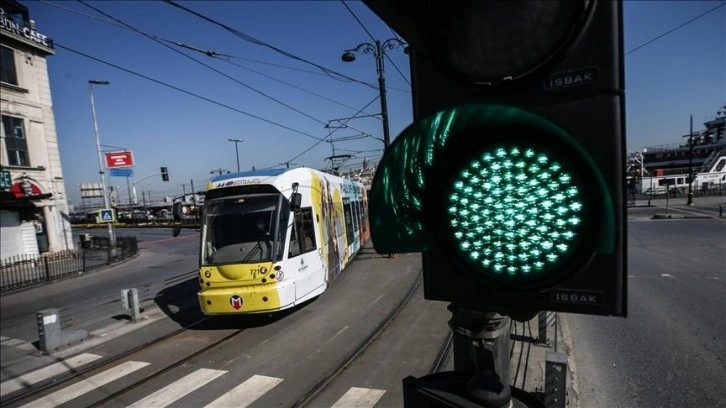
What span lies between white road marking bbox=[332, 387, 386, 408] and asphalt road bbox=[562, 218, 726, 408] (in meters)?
2.79

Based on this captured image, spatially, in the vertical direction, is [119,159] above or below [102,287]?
above

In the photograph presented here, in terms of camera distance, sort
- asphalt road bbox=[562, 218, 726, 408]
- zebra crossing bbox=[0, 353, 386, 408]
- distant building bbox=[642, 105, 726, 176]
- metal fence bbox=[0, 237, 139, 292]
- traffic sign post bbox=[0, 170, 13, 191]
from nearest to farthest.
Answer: traffic sign post bbox=[0, 170, 13, 191], asphalt road bbox=[562, 218, 726, 408], zebra crossing bbox=[0, 353, 386, 408], metal fence bbox=[0, 237, 139, 292], distant building bbox=[642, 105, 726, 176]

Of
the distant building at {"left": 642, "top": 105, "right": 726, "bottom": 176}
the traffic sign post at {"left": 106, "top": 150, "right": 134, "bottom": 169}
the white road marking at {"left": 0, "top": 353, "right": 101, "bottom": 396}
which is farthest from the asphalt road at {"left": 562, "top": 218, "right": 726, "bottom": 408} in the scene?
the distant building at {"left": 642, "top": 105, "right": 726, "bottom": 176}

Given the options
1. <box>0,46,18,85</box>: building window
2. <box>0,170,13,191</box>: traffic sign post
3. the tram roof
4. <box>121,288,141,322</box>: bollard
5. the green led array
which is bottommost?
<box>121,288,141,322</box>: bollard

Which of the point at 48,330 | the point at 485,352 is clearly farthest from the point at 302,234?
the point at 485,352

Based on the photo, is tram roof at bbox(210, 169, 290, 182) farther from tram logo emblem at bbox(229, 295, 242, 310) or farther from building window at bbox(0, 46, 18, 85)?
building window at bbox(0, 46, 18, 85)

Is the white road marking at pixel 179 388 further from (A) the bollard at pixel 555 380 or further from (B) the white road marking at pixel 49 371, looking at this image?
(A) the bollard at pixel 555 380

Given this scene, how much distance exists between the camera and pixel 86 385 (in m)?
6.41

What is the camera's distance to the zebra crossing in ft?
18.1

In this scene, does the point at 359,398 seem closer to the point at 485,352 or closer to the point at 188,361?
the point at 188,361

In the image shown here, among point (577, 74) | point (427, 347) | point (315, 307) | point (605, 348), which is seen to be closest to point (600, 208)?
point (577, 74)

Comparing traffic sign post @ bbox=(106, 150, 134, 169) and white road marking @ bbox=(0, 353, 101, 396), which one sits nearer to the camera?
white road marking @ bbox=(0, 353, 101, 396)

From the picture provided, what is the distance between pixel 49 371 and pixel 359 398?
6036mm

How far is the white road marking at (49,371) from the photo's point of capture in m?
6.28
